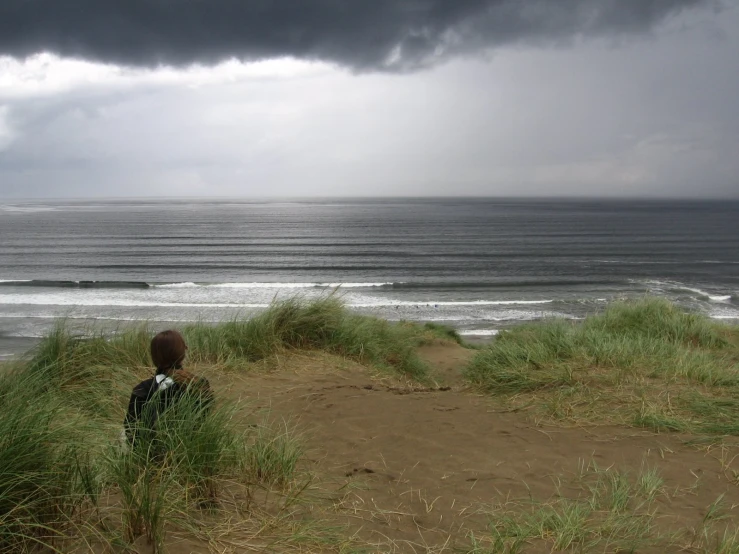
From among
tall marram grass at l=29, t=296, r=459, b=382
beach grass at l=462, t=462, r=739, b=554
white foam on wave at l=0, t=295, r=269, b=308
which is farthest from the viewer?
white foam on wave at l=0, t=295, r=269, b=308

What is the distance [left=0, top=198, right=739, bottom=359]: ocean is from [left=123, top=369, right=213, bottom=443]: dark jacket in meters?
6.82

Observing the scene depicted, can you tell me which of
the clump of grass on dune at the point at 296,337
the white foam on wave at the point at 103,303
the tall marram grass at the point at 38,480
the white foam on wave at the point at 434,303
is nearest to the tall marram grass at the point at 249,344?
the clump of grass on dune at the point at 296,337

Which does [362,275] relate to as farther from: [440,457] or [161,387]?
[161,387]

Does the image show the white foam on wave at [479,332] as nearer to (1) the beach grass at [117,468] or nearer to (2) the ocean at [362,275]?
(2) the ocean at [362,275]

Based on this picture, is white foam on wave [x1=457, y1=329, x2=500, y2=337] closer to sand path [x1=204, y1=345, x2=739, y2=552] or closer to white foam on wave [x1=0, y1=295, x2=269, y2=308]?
white foam on wave [x1=0, y1=295, x2=269, y2=308]

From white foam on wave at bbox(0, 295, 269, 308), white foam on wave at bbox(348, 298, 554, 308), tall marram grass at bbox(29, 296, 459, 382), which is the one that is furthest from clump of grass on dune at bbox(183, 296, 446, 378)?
white foam on wave at bbox(348, 298, 554, 308)

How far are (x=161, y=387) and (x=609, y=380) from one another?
17.0 ft

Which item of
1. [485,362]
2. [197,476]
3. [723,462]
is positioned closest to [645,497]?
[723,462]

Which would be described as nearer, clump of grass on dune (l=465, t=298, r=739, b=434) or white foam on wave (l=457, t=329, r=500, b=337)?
clump of grass on dune (l=465, t=298, r=739, b=434)

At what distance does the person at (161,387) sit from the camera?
377 cm

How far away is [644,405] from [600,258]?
44.8m

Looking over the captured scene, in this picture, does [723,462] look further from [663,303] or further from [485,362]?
[663,303]

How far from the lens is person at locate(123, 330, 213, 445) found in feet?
12.4

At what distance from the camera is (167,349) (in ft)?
12.8
